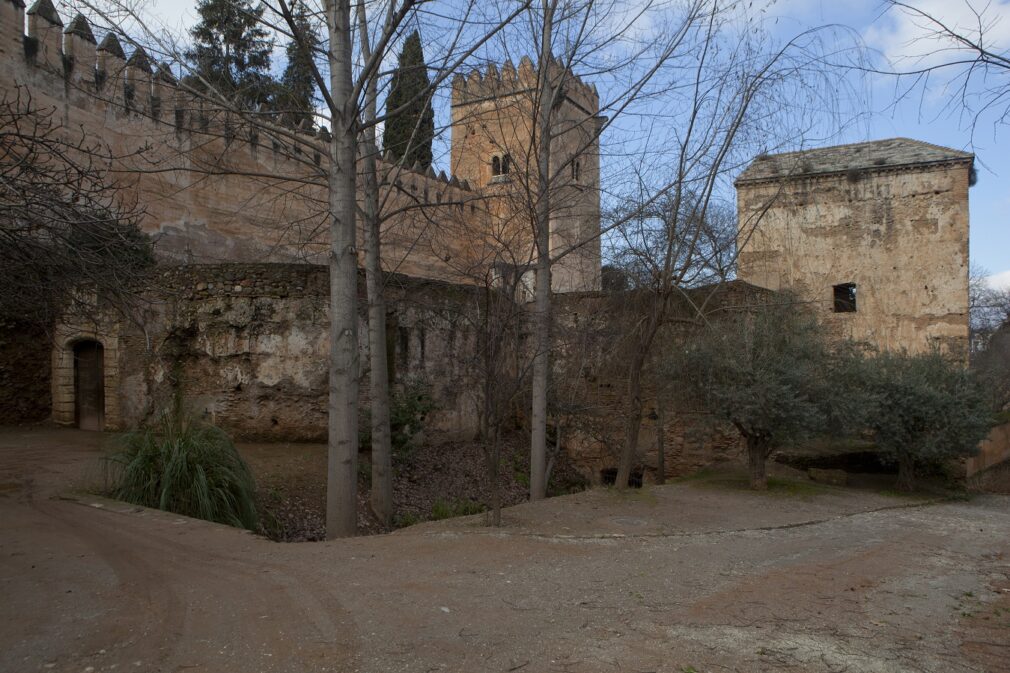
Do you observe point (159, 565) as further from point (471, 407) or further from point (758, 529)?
point (471, 407)

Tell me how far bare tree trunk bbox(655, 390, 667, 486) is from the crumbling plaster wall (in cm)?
811

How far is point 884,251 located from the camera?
22797 mm

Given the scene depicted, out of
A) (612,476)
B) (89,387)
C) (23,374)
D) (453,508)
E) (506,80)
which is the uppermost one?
(506,80)

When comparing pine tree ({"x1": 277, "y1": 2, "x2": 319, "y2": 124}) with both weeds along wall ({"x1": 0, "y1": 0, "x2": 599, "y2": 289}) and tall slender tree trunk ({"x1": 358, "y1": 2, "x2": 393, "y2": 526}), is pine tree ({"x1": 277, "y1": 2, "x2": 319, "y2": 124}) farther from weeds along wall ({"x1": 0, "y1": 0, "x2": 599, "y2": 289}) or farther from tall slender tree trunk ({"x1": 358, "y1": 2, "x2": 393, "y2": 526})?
weeds along wall ({"x1": 0, "y1": 0, "x2": 599, "y2": 289})

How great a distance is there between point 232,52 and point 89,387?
897 centimetres

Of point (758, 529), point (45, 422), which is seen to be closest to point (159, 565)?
point (758, 529)

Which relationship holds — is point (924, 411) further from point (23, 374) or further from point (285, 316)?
point (23, 374)

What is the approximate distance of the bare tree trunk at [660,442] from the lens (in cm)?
1431

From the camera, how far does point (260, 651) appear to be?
4.18 meters

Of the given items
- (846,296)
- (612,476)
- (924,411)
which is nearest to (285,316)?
(612,476)

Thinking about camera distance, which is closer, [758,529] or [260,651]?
[260,651]

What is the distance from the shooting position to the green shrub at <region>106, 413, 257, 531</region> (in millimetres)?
8742

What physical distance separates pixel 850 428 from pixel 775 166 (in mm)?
3974

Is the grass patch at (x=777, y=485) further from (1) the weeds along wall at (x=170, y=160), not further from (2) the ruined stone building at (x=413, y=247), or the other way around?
(1) the weeds along wall at (x=170, y=160)
